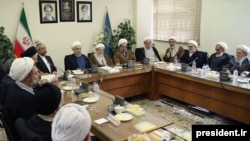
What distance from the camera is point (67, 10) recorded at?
5.55 meters

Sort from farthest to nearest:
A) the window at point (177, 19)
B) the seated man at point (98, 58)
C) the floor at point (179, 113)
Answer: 1. the window at point (177, 19)
2. the seated man at point (98, 58)
3. the floor at point (179, 113)

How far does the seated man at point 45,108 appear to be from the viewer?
1.66m

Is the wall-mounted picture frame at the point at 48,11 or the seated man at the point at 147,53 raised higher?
the wall-mounted picture frame at the point at 48,11

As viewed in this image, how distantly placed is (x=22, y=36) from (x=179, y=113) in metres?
3.43

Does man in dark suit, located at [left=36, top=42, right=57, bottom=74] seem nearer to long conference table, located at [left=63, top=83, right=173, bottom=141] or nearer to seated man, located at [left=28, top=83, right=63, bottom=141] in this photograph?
long conference table, located at [left=63, top=83, right=173, bottom=141]

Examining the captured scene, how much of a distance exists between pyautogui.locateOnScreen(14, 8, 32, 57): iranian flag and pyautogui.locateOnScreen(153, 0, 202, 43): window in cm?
346

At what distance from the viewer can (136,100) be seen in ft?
16.4

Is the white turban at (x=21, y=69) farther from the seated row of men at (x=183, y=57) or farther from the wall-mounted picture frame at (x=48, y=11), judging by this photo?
the wall-mounted picture frame at (x=48, y=11)

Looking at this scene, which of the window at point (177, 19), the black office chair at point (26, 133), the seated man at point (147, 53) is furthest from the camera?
the window at point (177, 19)

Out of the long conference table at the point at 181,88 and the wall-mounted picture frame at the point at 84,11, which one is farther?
the wall-mounted picture frame at the point at 84,11

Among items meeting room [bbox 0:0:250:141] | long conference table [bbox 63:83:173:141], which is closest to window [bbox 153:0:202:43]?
meeting room [bbox 0:0:250:141]

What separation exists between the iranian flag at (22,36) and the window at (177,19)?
346cm

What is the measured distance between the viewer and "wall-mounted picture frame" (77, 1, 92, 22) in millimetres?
5727

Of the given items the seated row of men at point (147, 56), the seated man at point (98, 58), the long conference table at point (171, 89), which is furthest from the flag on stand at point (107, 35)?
the long conference table at point (171, 89)
